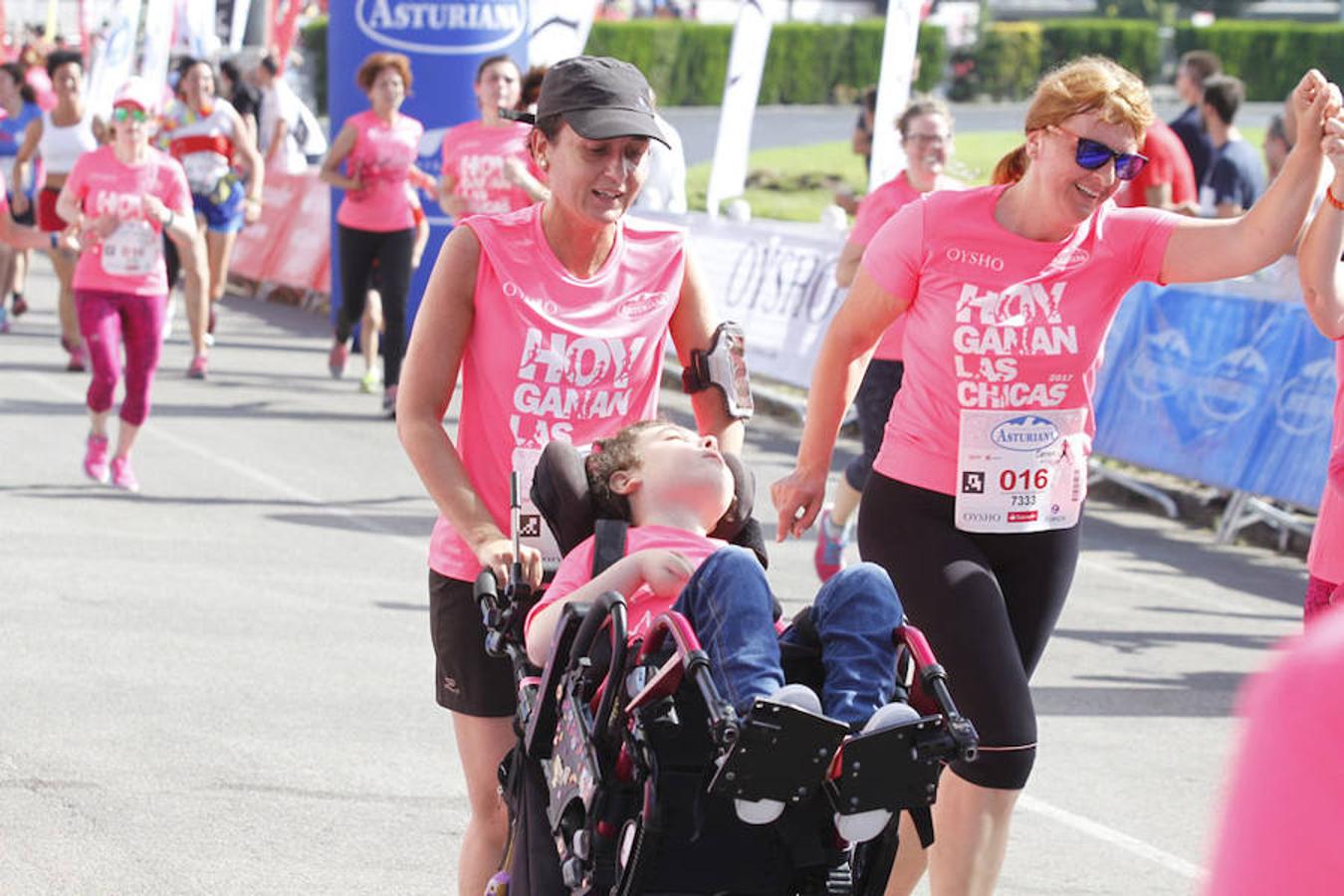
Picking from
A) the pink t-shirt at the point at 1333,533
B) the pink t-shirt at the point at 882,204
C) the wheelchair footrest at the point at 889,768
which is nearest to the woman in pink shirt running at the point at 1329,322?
the pink t-shirt at the point at 1333,533

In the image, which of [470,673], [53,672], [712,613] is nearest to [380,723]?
[53,672]

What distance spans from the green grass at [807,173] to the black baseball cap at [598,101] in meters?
24.0

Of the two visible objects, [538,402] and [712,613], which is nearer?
[712,613]

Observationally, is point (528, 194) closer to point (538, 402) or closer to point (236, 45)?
point (538, 402)

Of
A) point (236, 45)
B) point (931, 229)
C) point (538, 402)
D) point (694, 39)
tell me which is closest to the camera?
point (538, 402)

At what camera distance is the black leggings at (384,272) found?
13523mm

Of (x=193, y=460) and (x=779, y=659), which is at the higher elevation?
(x=779, y=659)

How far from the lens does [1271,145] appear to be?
14.0 metres

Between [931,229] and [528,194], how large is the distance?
7574 mm

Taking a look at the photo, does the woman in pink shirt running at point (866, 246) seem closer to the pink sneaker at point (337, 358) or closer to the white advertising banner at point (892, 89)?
the white advertising banner at point (892, 89)

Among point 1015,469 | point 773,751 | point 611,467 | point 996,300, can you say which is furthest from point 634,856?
point 996,300

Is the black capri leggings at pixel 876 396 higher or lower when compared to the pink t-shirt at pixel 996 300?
lower

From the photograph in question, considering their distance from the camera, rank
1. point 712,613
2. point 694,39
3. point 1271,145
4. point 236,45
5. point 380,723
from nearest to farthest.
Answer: point 712,613 → point 380,723 → point 1271,145 → point 236,45 → point 694,39

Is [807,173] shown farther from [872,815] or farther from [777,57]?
[872,815]
